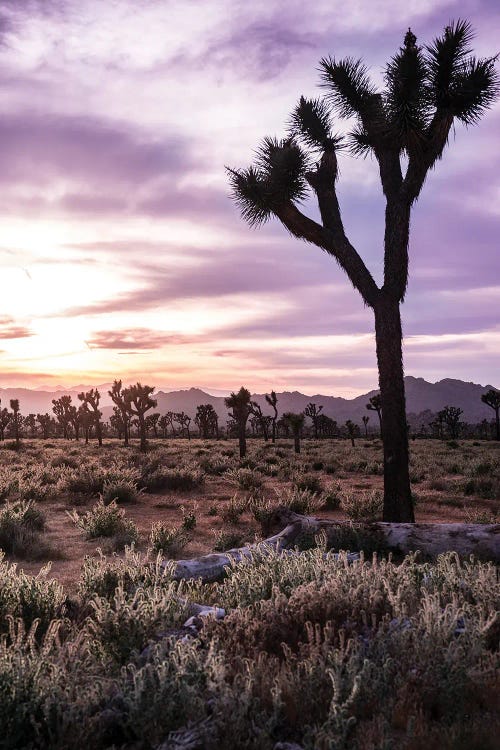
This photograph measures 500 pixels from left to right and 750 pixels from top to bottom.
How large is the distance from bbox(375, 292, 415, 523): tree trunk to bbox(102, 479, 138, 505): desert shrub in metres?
8.22

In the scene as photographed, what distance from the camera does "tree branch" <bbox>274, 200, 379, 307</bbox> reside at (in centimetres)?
1159

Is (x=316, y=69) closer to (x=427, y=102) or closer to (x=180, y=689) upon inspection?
(x=427, y=102)

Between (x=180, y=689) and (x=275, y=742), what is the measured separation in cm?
67

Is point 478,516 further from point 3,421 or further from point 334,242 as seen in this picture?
point 3,421

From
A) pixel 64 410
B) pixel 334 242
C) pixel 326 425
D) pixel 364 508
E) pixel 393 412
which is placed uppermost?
pixel 334 242

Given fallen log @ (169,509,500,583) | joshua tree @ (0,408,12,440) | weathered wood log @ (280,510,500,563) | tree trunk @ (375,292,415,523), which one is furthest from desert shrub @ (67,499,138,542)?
joshua tree @ (0,408,12,440)

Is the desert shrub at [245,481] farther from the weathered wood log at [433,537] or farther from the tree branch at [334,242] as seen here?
the weathered wood log at [433,537]

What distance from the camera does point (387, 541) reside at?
8.96m

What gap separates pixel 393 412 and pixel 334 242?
3.76m

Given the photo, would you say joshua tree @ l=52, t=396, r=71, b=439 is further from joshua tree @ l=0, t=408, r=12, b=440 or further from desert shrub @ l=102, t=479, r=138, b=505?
desert shrub @ l=102, t=479, r=138, b=505

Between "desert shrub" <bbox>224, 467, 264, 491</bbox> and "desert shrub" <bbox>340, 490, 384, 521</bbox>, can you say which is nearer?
"desert shrub" <bbox>340, 490, 384, 521</bbox>

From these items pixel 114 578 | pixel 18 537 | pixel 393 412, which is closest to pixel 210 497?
pixel 18 537

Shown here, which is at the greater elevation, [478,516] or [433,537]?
[433,537]

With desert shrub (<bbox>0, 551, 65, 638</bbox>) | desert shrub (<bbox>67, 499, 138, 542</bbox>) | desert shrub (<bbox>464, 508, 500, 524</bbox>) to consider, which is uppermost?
desert shrub (<bbox>0, 551, 65, 638</bbox>)
